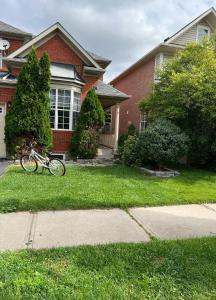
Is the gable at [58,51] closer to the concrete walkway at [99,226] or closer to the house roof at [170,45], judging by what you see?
the house roof at [170,45]

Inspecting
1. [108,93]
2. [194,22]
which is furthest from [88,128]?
[194,22]

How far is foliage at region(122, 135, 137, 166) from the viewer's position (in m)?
12.0

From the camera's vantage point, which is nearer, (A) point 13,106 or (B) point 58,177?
(B) point 58,177

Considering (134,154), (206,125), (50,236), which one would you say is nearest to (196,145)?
(206,125)

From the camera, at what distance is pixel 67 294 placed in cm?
302

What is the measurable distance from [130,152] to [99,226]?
7.08 meters

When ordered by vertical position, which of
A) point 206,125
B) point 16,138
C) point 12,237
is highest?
point 206,125

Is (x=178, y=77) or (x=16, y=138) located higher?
(x=178, y=77)

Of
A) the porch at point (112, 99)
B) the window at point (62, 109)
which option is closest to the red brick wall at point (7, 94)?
the window at point (62, 109)

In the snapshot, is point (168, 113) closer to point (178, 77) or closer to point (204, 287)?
point (178, 77)

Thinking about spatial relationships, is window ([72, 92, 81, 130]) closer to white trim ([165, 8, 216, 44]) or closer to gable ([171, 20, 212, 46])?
gable ([171, 20, 212, 46])

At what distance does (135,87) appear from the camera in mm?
20453

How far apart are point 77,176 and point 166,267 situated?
19.5 feet

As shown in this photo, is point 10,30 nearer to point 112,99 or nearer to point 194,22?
point 112,99
